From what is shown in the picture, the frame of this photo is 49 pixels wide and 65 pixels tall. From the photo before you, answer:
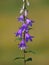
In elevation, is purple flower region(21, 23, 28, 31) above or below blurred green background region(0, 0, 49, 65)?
below

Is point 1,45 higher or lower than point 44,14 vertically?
lower

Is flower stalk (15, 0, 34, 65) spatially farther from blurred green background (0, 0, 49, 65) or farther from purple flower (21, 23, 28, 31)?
blurred green background (0, 0, 49, 65)

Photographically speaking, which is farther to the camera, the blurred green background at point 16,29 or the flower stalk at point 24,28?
the blurred green background at point 16,29

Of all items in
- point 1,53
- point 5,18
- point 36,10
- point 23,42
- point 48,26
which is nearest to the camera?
point 23,42

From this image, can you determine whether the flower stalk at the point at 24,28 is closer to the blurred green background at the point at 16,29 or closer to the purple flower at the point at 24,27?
the purple flower at the point at 24,27

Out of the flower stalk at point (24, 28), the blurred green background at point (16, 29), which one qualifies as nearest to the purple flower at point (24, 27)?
the flower stalk at point (24, 28)

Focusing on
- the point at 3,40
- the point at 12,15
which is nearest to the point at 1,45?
the point at 3,40

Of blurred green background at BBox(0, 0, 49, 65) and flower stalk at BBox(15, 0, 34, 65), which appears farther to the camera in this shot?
blurred green background at BBox(0, 0, 49, 65)

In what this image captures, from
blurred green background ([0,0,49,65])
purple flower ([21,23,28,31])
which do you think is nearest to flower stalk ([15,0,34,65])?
purple flower ([21,23,28,31])

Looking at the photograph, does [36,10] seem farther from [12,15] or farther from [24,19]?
[24,19]
